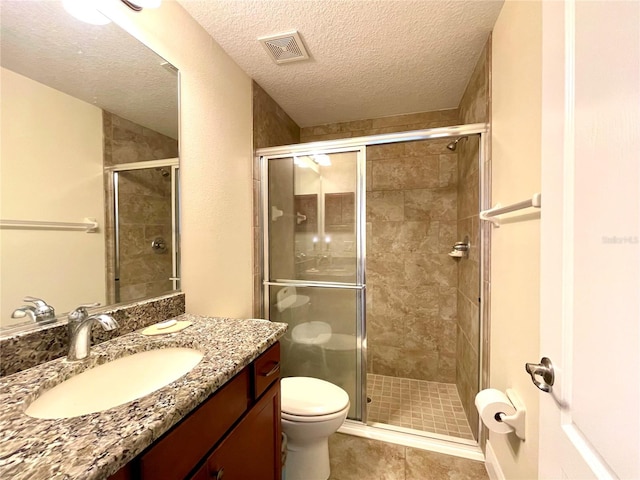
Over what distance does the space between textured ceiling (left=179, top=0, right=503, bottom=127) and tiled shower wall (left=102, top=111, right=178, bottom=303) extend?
0.73m

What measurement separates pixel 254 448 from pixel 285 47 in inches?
77.1

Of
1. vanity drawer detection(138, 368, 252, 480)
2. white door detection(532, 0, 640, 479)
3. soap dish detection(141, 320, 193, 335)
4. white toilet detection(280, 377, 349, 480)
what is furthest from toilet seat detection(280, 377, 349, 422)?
white door detection(532, 0, 640, 479)

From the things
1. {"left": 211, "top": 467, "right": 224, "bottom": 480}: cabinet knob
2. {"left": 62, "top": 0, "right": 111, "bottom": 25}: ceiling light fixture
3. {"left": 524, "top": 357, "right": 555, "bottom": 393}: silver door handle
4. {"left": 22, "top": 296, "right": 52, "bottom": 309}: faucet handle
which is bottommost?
{"left": 211, "top": 467, "right": 224, "bottom": 480}: cabinet knob

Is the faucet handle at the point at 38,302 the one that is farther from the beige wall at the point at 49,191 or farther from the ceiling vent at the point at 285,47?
the ceiling vent at the point at 285,47

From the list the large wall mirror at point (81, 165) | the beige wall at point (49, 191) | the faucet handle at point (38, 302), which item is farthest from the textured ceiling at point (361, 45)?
the faucet handle at point (38, 302)

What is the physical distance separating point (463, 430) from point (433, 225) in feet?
5.03

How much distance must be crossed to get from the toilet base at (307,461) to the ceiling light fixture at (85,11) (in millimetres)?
2057

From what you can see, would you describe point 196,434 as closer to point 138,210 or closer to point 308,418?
point 308,418

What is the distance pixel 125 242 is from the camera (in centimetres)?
109

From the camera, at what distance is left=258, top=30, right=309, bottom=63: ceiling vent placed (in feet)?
4.75

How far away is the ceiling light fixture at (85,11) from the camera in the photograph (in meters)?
0.90

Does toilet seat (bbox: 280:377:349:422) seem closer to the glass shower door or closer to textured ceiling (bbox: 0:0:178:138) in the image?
the glass shower door

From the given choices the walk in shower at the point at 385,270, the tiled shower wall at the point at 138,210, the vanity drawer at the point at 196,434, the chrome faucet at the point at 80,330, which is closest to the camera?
the vanity drawer at the point at 196,434

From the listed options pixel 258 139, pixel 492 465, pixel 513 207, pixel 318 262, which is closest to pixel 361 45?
pixel 258 139
